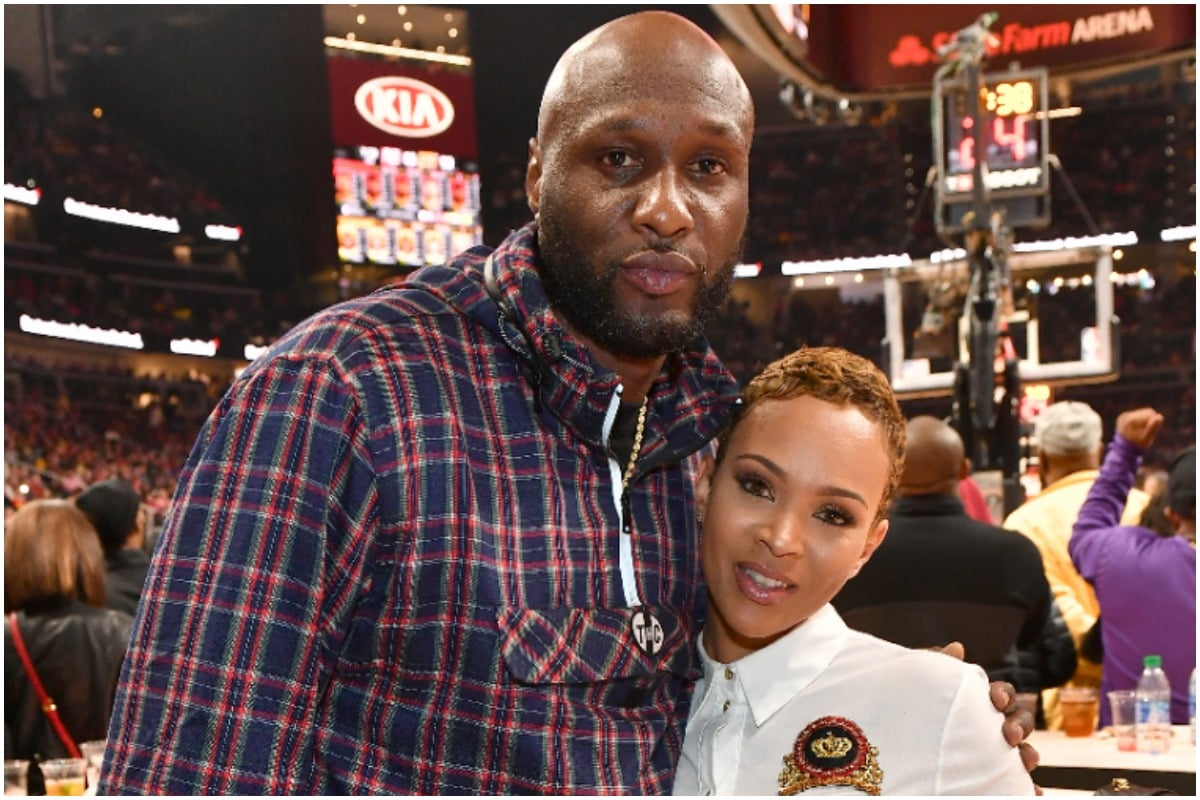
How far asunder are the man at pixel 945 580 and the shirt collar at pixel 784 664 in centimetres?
208

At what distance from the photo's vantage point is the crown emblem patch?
5.34 ft

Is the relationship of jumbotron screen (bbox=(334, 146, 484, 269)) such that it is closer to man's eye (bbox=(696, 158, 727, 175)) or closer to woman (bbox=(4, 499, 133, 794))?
woman (bbox=(4, 499, 133, 794))

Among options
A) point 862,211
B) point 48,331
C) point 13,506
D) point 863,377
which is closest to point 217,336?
point 48,331

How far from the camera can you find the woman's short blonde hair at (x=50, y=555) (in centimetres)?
411

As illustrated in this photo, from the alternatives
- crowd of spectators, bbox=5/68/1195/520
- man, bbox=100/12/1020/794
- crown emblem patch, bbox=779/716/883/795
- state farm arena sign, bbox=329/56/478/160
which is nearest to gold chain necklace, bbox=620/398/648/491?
man, bbox=100/12/1020/794

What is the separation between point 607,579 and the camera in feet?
5.02

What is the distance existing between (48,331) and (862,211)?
12.0 meters

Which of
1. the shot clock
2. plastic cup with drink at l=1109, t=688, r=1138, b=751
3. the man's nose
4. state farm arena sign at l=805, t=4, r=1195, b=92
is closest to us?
the man's nose

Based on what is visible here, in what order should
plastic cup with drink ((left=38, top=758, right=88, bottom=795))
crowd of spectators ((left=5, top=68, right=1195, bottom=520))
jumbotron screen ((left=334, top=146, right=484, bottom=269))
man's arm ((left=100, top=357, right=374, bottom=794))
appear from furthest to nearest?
crowd of spectators ((left=5, top=68, right=1195, bottom=520)) < jumbotron screen ((left=334, top=146, right=484, bottom=269)) < plastic cup with drink ((left=38, top=758, right=88, bottom=795)) < man's arm ((left=100, top=357, right=374, bottom=794))

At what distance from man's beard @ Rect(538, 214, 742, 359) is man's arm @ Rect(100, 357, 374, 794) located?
33 cm

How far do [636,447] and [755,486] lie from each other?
0.60 ft

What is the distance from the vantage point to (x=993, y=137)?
8305mm

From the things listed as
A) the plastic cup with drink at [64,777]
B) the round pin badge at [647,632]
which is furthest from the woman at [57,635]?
the round pin badge at [647,632]

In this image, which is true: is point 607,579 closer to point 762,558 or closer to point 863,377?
point 762,558
